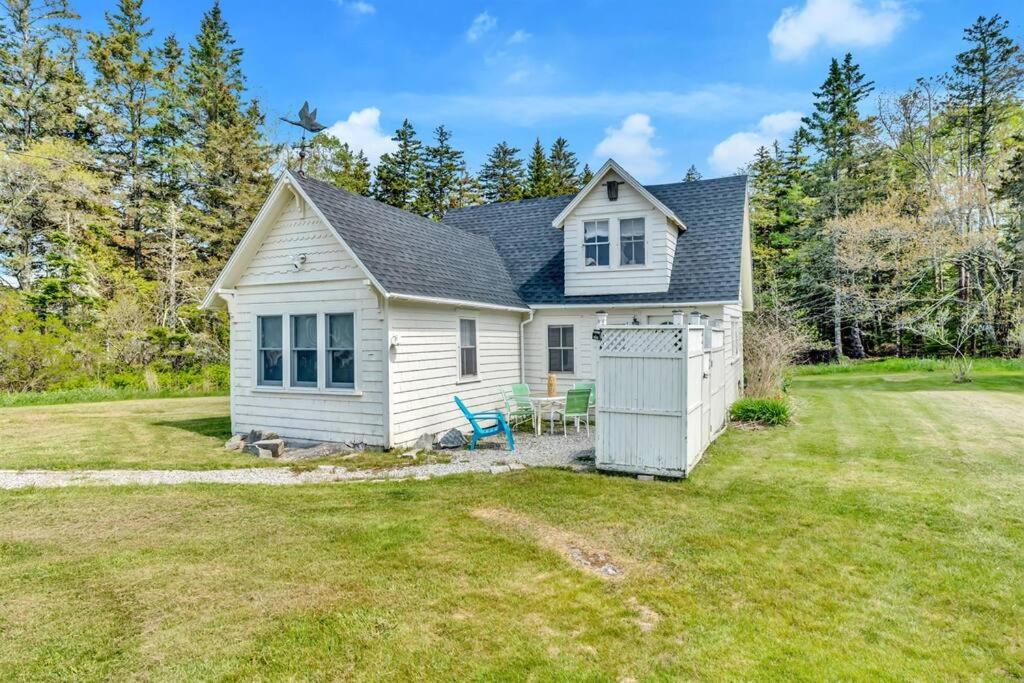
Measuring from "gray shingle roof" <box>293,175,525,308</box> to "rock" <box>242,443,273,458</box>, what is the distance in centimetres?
350

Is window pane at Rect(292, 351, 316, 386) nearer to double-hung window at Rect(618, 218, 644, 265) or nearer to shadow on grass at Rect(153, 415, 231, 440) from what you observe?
shadow on grass at Rect(153, 415, 231, 440)

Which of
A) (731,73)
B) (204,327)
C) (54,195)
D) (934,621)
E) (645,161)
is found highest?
(645,161)

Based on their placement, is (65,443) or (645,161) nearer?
(65,443)

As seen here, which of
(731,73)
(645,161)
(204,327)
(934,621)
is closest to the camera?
(934,621)

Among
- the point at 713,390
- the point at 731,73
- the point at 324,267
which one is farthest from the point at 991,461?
the point at 731,73

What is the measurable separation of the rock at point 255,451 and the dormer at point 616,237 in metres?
7.85

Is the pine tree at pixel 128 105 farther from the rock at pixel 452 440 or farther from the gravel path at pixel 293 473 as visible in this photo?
the rock at pixel 452 440

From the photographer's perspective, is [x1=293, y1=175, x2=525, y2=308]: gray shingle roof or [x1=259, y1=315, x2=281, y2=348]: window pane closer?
[x1=293, y1=175, x2=525, y2=308]: gray shingle roof

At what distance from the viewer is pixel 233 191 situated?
92.4ft

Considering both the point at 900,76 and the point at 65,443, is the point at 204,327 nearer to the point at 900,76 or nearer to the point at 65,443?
the point at 65,443

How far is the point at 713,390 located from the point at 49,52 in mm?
31078

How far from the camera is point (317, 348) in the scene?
9.87 meters

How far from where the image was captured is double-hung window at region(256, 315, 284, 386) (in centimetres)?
1038

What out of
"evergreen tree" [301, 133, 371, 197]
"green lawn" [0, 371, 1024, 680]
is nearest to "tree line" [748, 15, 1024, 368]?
"green lawn" [0, 371, 1024, 680]
